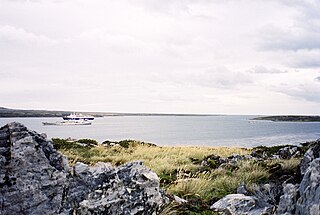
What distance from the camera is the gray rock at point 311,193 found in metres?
4.43

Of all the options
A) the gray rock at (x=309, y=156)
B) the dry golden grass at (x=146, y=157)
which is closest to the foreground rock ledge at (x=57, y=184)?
the gray rock at (x=309, y=156)

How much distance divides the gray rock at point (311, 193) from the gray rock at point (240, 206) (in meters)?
1.68

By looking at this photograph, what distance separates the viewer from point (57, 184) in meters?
5.62

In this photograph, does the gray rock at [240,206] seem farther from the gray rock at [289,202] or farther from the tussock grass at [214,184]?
the gray rock at [289,202]

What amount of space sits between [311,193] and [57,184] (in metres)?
3.37

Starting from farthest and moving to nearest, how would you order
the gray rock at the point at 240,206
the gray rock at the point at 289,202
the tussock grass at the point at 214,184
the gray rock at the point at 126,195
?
the tussock grass at the point at 214,184, the gray rock at the point at 240,206, the gray rock at the point at 126,195, the gray rock at the point at 289,202

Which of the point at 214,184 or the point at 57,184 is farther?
the point at 214,184

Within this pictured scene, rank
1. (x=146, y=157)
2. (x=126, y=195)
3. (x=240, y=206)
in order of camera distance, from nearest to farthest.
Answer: (x=126, y=195) → (x=240, y=206) → (x=146, y=157)

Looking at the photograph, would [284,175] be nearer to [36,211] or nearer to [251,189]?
[251,189]

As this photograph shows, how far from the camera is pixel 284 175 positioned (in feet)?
35.8

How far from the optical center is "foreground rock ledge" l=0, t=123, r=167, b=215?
532 cm

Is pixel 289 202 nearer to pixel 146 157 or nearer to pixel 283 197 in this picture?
pixel 283 197

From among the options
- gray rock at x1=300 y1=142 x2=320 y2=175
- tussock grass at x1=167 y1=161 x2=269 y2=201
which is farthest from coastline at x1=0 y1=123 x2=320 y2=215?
gray rock at x1=300 y1=142 x2=320 y2=175

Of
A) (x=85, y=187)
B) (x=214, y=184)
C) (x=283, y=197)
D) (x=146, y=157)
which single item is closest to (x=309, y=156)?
(x=214, y=184)
